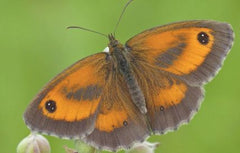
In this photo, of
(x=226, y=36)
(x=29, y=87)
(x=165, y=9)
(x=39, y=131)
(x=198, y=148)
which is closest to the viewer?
(x=39, y=131)

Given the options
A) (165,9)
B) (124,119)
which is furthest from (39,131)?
(165,9)

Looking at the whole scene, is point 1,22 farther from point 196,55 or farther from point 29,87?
point 196,55

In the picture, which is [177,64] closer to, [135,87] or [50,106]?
[135,87]

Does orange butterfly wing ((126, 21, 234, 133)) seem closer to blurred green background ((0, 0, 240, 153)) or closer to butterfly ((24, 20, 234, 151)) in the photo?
butterfly ((24, 20, 234, 151))

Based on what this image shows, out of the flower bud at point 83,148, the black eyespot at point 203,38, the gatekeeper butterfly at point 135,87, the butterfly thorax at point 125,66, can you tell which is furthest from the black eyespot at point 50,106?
the black eyespot at point 203,38

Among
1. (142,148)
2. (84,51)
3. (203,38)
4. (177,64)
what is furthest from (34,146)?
(84,51)

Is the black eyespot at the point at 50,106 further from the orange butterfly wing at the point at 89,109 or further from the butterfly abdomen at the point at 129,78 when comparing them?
the butterfly abdomen at the point at 129,78

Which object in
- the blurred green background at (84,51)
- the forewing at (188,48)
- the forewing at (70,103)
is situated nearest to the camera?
the forewing at (70,103)
